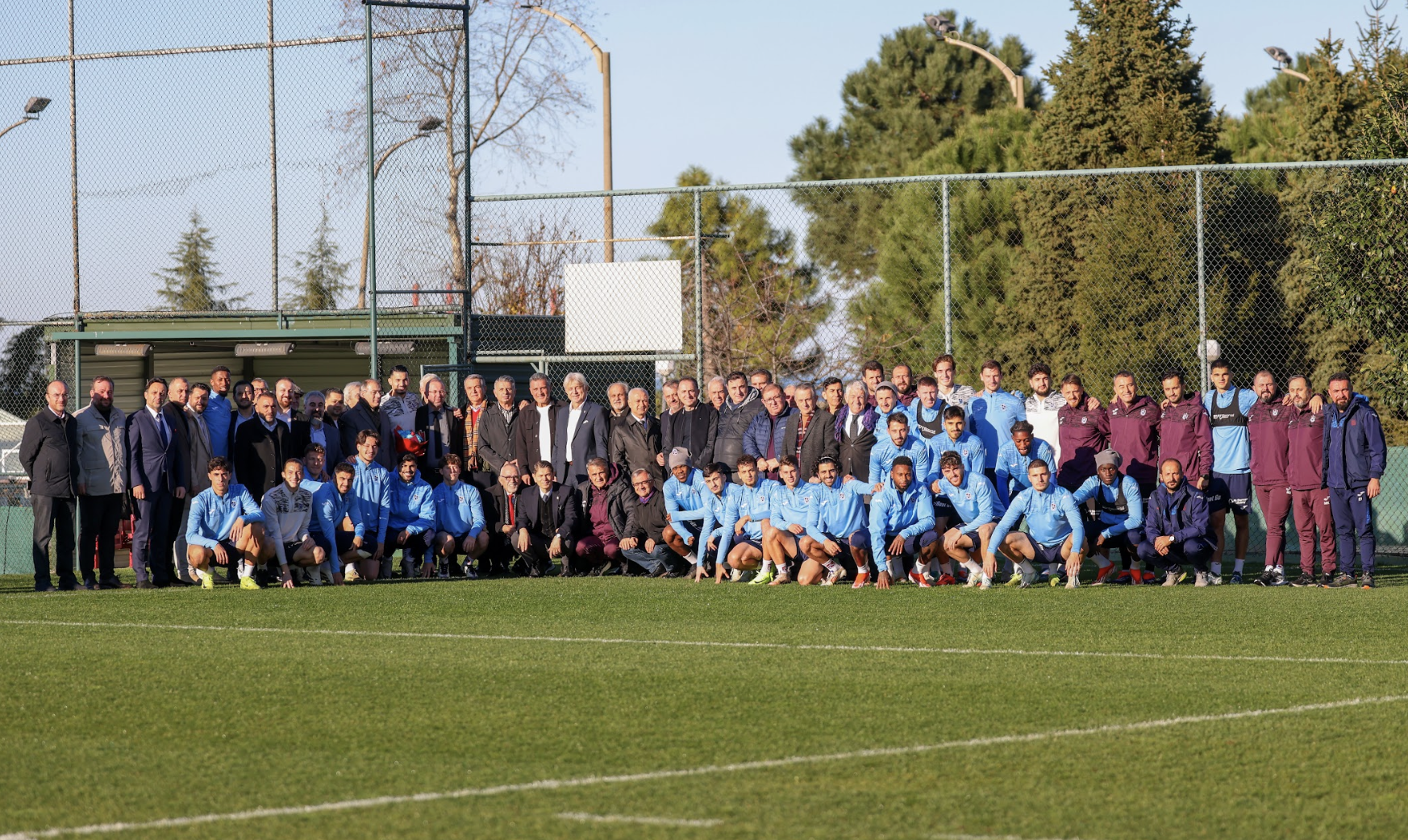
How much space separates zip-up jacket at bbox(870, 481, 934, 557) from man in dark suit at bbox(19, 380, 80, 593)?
20.3ft

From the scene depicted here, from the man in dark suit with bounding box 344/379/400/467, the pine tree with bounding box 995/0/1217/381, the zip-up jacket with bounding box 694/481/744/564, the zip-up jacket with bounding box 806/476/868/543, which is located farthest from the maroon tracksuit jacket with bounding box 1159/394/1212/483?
the pine tree with bounding box 995/0/1217/381

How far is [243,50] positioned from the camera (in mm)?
18250

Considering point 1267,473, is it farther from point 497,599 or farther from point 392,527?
point 392,527

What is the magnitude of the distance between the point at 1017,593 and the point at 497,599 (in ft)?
12.0

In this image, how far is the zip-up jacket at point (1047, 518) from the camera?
11.9m

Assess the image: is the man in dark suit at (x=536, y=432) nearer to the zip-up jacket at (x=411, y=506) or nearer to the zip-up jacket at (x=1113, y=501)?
the zip-up jacket at (x=411, y=506)

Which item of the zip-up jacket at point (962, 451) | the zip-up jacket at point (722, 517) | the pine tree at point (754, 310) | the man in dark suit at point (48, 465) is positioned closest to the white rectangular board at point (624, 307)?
the zip-up jacket at point (722, 517)

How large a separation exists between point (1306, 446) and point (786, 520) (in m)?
3.95

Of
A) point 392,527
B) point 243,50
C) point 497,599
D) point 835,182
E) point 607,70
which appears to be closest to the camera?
point 497,599

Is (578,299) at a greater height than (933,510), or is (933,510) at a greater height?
(578,299)

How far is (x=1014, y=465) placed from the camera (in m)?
12.6

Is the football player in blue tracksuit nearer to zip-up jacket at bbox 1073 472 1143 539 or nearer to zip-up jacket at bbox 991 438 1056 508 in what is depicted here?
zip-up jacket at bbox 991 438 1056 508

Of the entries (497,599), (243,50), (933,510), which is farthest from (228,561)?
(243,50)

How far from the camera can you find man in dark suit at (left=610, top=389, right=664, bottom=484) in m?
13.8
